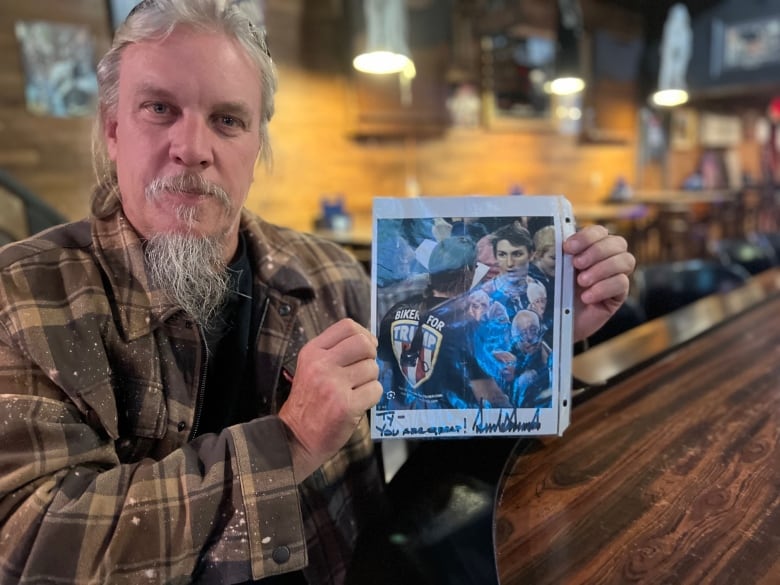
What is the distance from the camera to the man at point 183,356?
29.5 inches

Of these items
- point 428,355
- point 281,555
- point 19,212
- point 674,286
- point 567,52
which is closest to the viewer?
point 281,555

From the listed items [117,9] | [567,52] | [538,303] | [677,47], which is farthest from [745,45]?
[538,303]

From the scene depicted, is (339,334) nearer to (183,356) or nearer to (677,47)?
(183,356)

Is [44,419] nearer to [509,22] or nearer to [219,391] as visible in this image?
[219,391]

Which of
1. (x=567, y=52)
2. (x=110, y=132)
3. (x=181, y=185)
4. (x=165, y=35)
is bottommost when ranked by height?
(x=181, y=185)

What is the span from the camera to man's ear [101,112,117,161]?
3.45ft

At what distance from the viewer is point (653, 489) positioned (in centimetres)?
88

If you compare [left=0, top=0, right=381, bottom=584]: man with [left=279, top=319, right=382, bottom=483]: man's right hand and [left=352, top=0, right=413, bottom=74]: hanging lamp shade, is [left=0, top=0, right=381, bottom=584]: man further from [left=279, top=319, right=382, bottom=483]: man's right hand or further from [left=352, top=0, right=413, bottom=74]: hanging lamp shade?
[left=352, top=0, right=413, bottom=74]: hanging lamp shade

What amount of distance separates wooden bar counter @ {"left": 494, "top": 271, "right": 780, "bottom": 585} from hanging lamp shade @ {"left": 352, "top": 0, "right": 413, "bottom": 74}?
3.03m

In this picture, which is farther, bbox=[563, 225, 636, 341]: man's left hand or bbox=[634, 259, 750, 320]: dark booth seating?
bbox=[634, 259, 750, 320]: dark booth seating

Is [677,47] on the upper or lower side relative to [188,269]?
upper

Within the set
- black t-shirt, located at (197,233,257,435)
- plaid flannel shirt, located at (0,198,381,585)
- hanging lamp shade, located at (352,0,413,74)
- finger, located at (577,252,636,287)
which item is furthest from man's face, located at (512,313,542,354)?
hanging lamp shade, located at (352,0,413,74)

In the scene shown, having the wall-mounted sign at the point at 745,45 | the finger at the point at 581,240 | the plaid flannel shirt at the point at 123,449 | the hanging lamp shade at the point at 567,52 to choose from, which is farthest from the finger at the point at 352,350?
the wall-mounted sign at the point at 745,45

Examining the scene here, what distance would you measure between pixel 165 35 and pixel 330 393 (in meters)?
0.63
